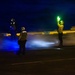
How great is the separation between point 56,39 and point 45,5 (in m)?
48.6

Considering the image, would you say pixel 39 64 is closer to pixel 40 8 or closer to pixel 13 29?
pixel 13 29

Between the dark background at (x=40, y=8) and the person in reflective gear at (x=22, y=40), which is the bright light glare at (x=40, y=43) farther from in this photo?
the dark background at (x=40, y=8)

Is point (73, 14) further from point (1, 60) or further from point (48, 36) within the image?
point (1, 60)

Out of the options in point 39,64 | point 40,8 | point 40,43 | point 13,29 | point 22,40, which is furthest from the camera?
point 40,8

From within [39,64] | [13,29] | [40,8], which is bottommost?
[40,8]

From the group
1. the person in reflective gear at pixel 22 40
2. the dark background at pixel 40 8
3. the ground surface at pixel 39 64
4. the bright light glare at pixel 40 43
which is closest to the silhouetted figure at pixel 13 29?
the bright light glare at pixel 40 43

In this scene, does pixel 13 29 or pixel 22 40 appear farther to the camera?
pixel 13 29

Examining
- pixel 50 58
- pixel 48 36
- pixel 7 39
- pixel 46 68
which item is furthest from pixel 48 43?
pixel 46 68

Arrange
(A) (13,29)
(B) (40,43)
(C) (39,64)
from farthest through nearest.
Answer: (B) (40,43)
(A) (13,29)
(C) (39,64)

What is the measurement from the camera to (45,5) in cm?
7606

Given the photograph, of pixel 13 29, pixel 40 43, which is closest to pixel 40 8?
pixel 40 43

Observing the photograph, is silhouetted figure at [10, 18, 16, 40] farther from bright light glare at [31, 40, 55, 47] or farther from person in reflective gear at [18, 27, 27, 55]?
person in reflective gear at [18, 27, 27, 55]

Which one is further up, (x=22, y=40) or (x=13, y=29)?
(x=13, y=29)

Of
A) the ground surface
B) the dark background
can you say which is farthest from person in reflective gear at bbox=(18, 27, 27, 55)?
the dark background
